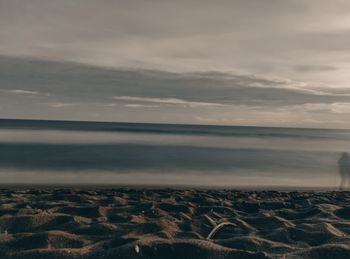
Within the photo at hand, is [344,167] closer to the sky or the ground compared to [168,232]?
closer to the ground

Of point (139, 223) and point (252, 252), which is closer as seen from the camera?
point (252, 252)

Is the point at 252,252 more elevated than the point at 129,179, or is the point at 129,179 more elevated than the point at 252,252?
the point at 252,252

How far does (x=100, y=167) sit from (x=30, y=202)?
1763 centimetres

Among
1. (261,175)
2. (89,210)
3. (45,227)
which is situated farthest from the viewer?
(261,175)

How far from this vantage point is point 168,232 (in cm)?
709

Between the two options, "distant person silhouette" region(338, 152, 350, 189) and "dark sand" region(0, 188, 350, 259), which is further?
"distant person silhouette" region(338, 152, 350, 189)

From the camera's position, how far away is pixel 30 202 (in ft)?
35.1

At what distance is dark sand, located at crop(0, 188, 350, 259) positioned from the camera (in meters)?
5.66

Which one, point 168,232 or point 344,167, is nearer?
Answer: point 168,232

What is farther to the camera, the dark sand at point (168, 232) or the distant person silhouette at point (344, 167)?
the distant person silhouette at point (344, 167)

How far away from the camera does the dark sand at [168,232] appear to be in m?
5.66

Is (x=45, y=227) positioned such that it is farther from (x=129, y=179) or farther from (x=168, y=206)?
(x=129, y=179)

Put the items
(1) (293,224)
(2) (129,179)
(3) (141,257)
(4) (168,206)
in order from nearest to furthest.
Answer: (3) (141,257), (1) (293,224), (4) (168,206), (2) (129,179)

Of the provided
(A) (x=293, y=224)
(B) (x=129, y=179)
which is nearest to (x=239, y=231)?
(A) (x=293, y=224)
